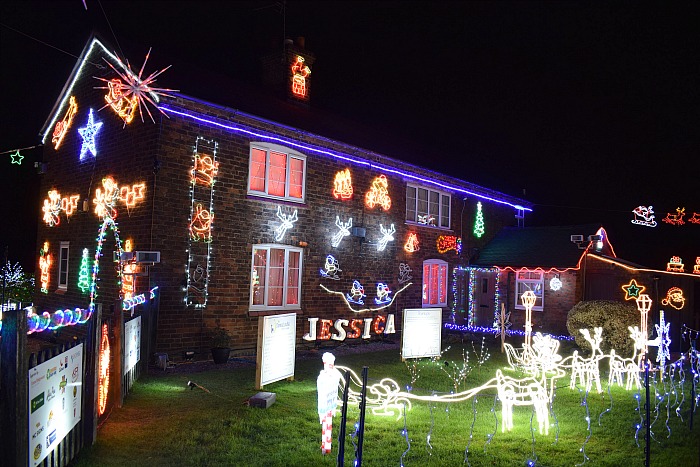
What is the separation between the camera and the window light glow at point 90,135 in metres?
14.3

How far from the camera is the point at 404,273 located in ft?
59.8

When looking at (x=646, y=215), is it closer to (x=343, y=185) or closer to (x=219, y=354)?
(x=343, y=185)

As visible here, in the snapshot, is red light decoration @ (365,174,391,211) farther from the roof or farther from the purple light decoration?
the roof

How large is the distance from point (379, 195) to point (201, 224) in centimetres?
656

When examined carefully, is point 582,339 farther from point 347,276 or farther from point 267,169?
point 267,169

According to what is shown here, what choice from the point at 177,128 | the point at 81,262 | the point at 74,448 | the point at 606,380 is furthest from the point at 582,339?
the point at 81,262

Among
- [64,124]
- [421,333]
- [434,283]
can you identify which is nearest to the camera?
[421,333]

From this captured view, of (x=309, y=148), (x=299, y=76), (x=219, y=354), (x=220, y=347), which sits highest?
(x=299, y=76)

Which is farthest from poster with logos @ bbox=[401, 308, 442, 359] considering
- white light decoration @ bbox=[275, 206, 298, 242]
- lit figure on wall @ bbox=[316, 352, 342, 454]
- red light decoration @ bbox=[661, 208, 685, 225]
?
red light decoration @ bbox=[661, 208, 685, 225]

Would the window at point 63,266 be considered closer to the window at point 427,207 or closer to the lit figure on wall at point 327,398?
the window at point 427,207

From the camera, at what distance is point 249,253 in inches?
531

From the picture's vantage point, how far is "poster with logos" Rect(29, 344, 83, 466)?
4496 millimetres

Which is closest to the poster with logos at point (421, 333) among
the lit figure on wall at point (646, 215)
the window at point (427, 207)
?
the window at point (427, 207)

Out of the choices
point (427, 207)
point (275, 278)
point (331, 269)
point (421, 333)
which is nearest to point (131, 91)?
point (275, 278)
